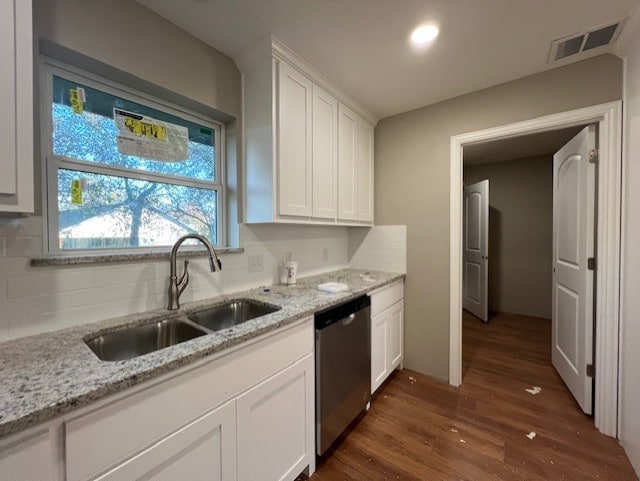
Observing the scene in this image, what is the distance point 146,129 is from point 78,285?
861 millimetres

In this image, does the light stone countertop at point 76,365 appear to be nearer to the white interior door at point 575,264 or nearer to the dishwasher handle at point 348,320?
the dishwasher handle at point 348,320

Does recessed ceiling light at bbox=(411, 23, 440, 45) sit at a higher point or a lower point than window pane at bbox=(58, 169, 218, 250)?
higher

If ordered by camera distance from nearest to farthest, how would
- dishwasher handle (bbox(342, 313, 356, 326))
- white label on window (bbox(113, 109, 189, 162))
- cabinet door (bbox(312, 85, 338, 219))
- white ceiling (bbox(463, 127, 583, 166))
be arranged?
white label on window (bbox(113, 109, 189, 162)), dishwasher handle (bbox(342, 313, 356, 326)), cabinet door (bbox(312, 85, 338, 219)), white ceiling (bbox(463, 127, 583, 166))

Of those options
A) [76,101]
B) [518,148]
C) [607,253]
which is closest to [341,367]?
[607,253]

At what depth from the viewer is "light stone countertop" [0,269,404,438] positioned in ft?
1.99

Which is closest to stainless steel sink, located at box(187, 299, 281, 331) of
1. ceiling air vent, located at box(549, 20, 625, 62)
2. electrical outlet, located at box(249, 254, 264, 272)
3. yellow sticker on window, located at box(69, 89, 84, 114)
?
electrical outlet, located at box(249, 254, 264, 272)

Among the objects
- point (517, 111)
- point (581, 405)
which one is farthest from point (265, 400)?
point (517, 111)

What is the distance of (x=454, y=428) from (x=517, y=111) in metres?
2.22

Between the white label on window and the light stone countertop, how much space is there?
2.79ft

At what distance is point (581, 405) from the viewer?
184 centimetres

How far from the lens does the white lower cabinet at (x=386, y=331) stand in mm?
1942

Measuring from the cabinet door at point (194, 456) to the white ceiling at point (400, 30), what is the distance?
1.82m

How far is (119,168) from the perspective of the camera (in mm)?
1342

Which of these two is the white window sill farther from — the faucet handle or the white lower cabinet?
the white lower cabinet
